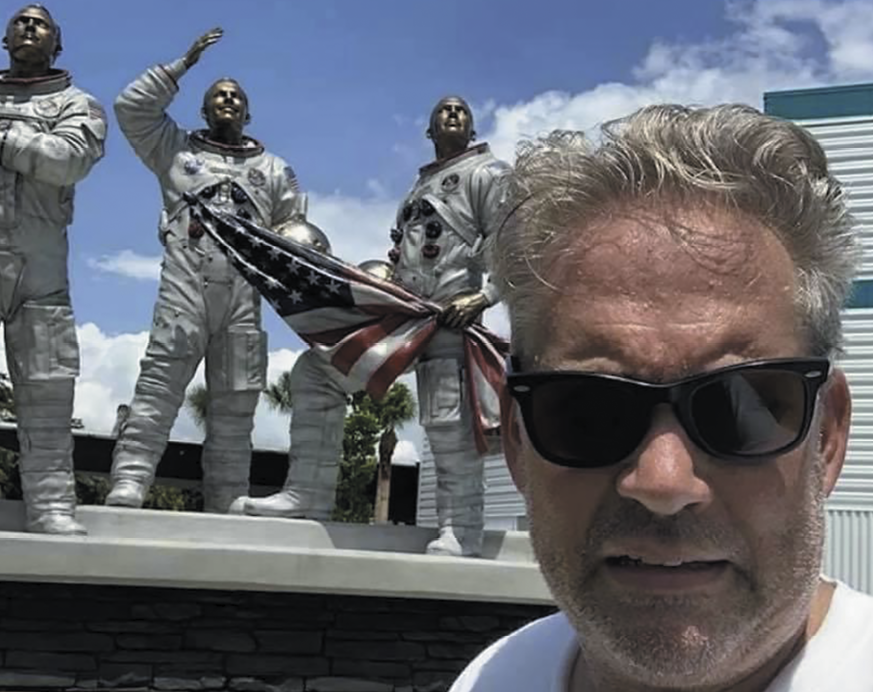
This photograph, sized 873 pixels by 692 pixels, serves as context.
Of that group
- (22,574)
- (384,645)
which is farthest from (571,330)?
(384,645)

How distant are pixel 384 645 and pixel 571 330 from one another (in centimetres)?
494

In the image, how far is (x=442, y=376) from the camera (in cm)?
607

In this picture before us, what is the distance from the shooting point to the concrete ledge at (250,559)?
5043 millimetres

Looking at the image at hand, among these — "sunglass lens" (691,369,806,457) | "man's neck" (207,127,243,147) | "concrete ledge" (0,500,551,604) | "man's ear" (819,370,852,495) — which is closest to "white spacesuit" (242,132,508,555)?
"concrete ledge" (0,500,551,604)

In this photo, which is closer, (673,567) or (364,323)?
(673,567)

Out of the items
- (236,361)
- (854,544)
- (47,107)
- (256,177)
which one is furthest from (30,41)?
(854,544)

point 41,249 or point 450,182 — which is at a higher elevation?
point 450,182

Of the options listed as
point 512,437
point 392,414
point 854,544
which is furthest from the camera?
point 392,414

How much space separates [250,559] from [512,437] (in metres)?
4.30

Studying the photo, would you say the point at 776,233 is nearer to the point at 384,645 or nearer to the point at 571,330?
Answer: the point at 571,330

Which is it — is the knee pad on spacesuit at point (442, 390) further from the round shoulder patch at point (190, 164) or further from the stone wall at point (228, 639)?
the round shoulder patch at point (190, 164)

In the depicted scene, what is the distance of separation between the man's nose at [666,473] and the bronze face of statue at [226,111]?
545 centimetres

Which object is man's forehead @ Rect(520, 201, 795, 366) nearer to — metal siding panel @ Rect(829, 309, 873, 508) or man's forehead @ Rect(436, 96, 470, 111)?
man's forehead @ Rect(436, 96, 470, 111)

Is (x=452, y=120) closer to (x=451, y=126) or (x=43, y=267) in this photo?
(x=451, y=126)
